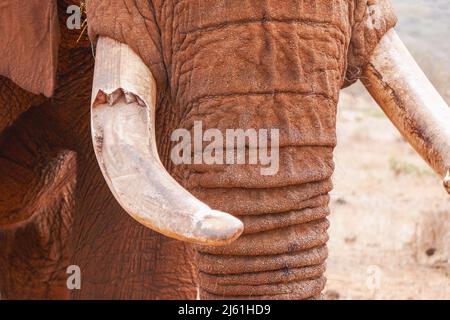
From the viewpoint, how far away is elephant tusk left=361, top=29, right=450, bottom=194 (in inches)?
124

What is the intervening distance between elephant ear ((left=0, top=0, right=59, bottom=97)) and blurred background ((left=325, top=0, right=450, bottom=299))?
6.24 ft

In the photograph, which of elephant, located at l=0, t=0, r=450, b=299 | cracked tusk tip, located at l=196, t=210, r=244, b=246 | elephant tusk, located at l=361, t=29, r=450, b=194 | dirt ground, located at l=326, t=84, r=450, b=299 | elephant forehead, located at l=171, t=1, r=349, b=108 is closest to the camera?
cracked tusk tip, located at l=196, t=210, r=244, b=246

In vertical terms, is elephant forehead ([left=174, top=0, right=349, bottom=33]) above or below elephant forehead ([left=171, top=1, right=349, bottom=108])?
above

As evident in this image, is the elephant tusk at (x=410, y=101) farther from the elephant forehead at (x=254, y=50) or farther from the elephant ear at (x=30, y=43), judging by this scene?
the elephant ear at (x=30, y=43)

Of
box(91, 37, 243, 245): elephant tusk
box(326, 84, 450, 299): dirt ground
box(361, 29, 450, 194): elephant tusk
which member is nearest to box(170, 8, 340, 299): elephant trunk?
box(91, 37, 243, 245): elephant tusk

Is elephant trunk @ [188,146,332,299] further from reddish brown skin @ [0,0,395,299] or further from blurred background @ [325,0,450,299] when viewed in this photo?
blurred background @ [325,0,450,299]

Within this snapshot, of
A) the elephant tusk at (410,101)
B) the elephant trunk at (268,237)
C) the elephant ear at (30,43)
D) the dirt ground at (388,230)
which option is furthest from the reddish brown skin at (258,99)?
the dirt ground at (388,230)

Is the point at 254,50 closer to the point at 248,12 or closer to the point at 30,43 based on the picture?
the point at 248,12

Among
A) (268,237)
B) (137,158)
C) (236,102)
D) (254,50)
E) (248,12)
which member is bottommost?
(268,237)

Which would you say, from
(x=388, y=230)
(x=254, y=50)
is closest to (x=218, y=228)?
(x=254, y=50)

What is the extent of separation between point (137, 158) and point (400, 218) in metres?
5.24

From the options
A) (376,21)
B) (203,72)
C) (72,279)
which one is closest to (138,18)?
(203,72)

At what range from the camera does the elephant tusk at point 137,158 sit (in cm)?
256

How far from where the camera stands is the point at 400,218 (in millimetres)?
7777
